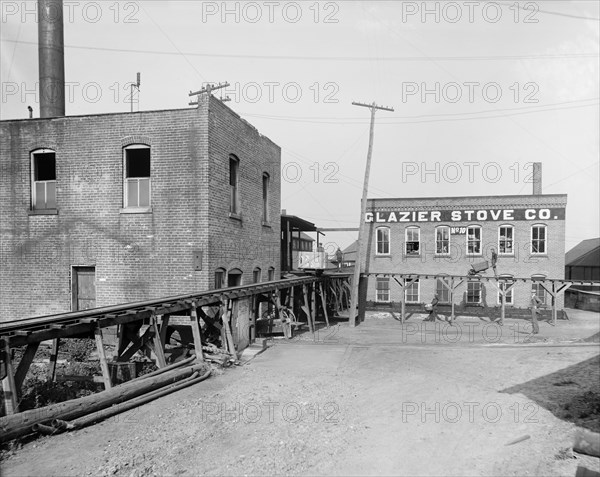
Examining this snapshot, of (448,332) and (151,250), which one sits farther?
(448,332)

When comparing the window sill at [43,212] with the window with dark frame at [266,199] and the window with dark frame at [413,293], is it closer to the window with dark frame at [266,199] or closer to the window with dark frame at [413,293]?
the window with dark frame at [266,199]

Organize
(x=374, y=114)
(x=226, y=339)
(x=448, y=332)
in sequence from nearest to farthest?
(x=226, y=339), (x=448, y=332), (x=374, y=114)

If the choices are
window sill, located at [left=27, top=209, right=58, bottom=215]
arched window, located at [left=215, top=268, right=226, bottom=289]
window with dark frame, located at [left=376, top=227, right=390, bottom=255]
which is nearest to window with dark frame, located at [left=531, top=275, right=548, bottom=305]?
window with dark frame, located at [left=376, top=227, right=390, bottom=255]

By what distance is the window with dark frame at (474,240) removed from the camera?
27.2 metres

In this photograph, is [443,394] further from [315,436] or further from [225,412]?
[225,412]

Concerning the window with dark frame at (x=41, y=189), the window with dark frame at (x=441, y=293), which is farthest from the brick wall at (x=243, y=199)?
the window with dark frame at (x=441, y=293)

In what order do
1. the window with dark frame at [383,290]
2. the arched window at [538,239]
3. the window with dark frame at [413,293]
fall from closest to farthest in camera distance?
the arched window at [538,239], the window with dark frame at [413,293], the window with dark frame at [383,290]

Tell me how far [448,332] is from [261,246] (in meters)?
9.46

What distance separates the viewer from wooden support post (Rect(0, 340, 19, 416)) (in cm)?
541

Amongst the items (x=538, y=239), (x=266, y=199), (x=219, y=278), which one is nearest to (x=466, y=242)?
(x=538, y=239)

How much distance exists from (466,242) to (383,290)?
628cm

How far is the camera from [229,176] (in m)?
13.9

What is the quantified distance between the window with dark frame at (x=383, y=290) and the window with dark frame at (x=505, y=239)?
748 centimetres

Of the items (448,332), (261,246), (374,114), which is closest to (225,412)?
(261,246)
